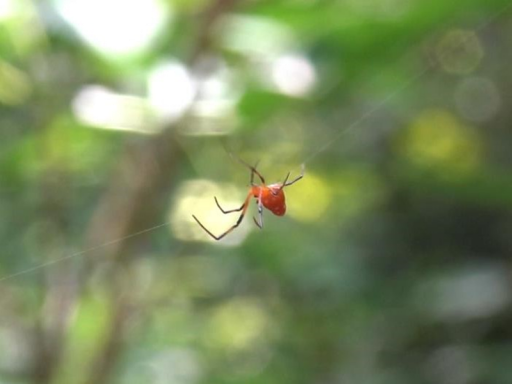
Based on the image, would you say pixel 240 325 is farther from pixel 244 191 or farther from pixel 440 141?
pixel 244 191

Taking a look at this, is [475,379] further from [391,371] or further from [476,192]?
[476,192]

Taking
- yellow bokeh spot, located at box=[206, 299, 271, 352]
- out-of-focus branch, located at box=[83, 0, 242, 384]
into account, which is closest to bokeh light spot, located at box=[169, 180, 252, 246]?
out-of-focus branch, located at box=[83, 0, 242, 384]

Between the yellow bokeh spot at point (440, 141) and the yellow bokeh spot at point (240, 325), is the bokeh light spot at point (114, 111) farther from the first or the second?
the yellow bokeh spot at point (240, 325)

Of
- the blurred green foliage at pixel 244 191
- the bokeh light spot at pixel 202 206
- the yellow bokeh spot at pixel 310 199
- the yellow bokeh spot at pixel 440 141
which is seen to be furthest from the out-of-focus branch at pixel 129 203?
the yellow bokeh spot at pixel 440 141

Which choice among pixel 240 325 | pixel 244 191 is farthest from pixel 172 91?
pixel 240 325

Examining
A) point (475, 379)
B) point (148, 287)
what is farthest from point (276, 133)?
point (475, 379)

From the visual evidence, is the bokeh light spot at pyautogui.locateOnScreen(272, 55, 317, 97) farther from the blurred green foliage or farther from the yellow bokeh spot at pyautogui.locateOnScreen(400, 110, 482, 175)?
the yellow bokeh spot at pyautogui.locateOnScreen(400, 110, 482, 175)

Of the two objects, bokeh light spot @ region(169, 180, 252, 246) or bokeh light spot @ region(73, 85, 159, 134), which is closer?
bokeh light spot @ region(73, 85, 159, 134)
